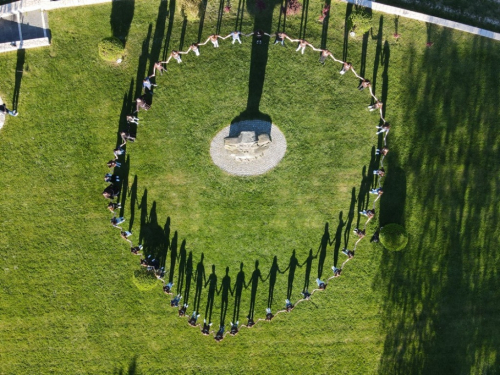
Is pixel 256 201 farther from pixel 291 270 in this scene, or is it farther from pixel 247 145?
pixel 291 270

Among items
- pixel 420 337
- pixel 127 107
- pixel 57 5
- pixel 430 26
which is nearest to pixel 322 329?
pixel 420 337

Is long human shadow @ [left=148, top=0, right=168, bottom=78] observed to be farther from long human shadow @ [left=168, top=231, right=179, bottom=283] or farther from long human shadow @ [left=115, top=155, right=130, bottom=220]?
long human shadow @ [left=168, top=231, right=179, bottom=283]

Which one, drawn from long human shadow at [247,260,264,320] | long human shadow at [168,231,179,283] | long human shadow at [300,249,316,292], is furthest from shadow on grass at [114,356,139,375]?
long human shadow at [300,249,316,292]

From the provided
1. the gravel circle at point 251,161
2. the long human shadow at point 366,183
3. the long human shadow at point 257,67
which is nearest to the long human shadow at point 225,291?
the gravel circle at point 251,161

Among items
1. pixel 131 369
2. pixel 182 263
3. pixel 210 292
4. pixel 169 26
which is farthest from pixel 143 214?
pixel 169 26

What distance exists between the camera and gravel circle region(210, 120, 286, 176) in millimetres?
19547

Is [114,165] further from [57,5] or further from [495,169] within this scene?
[495,169]

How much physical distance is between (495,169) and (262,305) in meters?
16.9

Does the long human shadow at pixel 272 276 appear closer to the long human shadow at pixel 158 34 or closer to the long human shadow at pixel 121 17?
the long human shadow at pixel 158 34

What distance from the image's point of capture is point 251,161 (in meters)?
19.7

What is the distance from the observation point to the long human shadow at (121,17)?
1958 centimetres

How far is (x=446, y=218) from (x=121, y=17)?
23.7m

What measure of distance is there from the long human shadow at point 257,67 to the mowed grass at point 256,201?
368mm

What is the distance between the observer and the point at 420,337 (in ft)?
66.8
